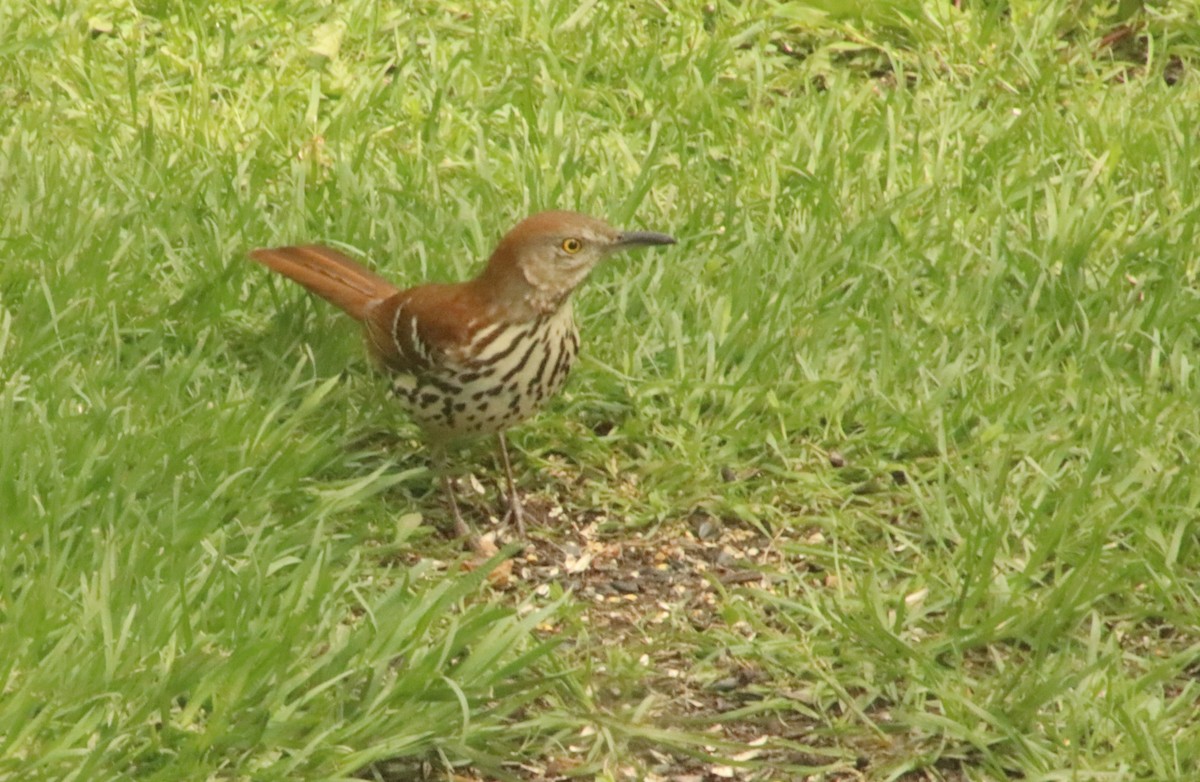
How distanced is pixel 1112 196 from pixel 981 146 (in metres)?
0.49

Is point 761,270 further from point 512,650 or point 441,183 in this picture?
point 512,650

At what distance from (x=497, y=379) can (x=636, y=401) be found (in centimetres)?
55

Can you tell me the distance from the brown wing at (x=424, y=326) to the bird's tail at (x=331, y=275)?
11cm

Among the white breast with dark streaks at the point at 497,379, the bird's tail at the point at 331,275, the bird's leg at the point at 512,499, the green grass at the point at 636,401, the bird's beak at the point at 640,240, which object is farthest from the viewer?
the bird's tail at the point at 331,275

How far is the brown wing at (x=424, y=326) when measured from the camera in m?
4.59

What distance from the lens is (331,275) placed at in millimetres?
5000

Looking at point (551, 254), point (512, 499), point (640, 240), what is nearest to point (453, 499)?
point (512, 499)

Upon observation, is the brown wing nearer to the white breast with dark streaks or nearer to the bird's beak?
the white breast with dark streaks

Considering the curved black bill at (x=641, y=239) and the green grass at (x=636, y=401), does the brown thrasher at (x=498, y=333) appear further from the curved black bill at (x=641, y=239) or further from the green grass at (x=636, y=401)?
the green grass at (x=636, y=401)

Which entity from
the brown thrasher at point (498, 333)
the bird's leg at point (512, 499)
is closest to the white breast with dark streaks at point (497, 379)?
the brown thrasher at point (498, 333)

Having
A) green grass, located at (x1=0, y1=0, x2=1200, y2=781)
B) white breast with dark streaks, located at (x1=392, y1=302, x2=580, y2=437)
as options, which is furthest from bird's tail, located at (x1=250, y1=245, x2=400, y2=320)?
white breast with dark streaks, located at (x1=392, y1=302, x2=580, y2=437)

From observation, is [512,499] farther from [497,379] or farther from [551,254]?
[551,254]

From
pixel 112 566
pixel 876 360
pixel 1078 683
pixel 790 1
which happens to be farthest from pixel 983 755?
pixel 790 1

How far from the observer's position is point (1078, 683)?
410cm
